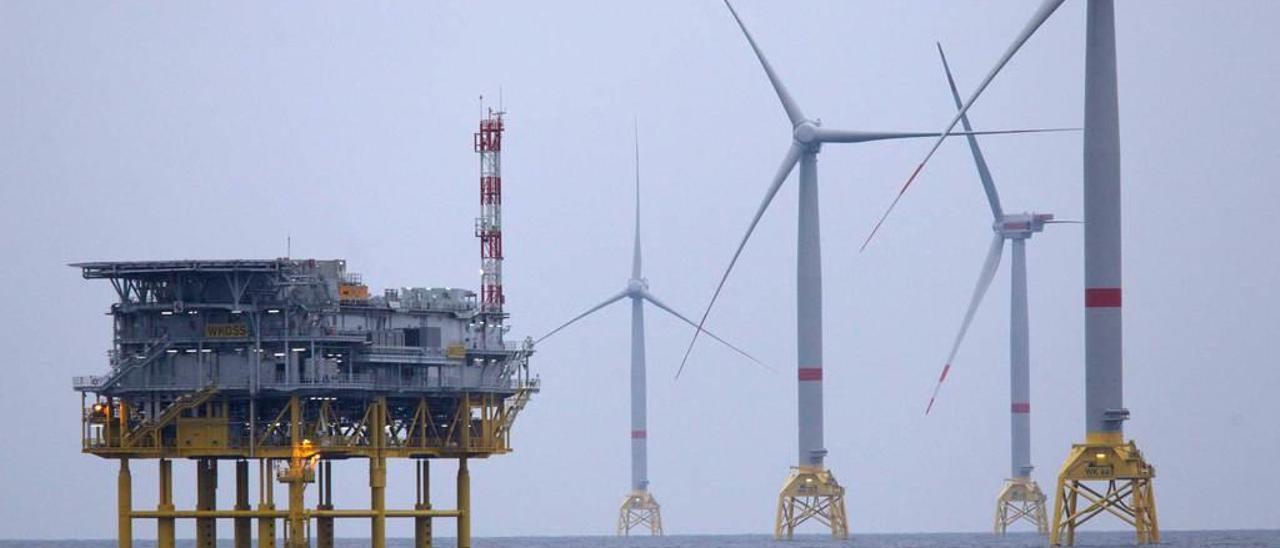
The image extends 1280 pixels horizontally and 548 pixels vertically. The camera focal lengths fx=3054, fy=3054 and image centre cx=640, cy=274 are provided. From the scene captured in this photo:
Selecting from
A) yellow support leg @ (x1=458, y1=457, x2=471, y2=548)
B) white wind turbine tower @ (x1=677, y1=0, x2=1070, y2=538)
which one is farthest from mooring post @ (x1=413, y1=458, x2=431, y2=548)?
white wind turbine tower @ (x1=677, y1=0, x2=1070, y2=538)

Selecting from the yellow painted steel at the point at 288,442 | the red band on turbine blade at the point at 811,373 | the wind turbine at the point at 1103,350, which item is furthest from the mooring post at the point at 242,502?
the red band on turbine blade at the point at 811,373

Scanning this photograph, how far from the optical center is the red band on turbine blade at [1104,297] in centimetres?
12388

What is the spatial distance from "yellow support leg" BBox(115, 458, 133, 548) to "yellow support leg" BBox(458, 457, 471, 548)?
Result: 14.3 meters

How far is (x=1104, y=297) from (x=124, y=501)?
1600 inches

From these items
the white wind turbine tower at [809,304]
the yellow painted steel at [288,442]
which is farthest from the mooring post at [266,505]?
the white wind turbine tower at [809,304]

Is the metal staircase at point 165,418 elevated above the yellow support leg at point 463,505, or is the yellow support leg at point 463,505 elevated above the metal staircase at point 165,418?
the metal staircase at point 165,418

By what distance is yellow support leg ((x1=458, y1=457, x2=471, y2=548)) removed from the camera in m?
131

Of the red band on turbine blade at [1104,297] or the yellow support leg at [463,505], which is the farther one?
the yellow support leg at [463,505]

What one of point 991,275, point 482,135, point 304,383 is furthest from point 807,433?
point 304,383

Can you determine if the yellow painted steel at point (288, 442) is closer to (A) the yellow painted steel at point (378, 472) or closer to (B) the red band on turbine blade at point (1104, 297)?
(A) the yellow painted steel at point (378, 472)

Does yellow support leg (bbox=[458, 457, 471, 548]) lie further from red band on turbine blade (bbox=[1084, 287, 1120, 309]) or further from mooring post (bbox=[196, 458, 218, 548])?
red band on turbine blade (bbox=[1084, 287, 1120, 309])

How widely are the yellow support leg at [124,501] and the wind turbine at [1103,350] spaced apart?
1359 inches

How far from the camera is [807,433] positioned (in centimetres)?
18300

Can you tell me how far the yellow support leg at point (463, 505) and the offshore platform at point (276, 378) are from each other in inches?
141
